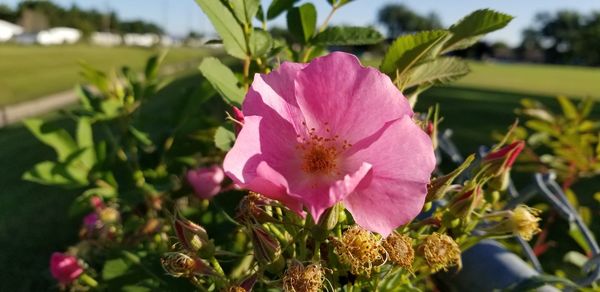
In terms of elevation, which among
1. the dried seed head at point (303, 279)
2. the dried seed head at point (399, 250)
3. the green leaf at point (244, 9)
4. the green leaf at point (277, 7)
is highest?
the green leaf at point (244, 9)

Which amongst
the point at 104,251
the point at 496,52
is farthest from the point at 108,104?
the point at 496,52

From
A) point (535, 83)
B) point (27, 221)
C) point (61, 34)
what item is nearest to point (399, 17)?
point (61, 34)

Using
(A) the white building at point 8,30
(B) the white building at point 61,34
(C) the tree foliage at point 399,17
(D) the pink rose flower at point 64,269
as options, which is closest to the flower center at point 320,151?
(D) the pink rose flower at point 64,269

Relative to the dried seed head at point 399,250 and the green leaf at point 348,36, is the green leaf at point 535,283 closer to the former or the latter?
the dried seed head at point 399,250

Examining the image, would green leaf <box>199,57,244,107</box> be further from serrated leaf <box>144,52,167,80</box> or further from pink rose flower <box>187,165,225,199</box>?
serrated leaf <box>144,52,167,80</box>

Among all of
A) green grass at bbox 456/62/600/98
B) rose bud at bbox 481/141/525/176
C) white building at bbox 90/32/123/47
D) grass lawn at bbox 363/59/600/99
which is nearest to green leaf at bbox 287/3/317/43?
rose bud at bbox 481/141/525/176

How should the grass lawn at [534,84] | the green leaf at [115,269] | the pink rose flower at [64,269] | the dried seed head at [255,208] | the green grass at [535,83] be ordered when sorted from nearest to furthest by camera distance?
the dried seed head at [255,208] → the green leaf at [115,269] → the pink rose flower at [64,269] → the grass lawn at [534,84] → the green grass at [535,83]

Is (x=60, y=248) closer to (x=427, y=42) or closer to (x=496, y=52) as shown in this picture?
(x=427, y=42)
